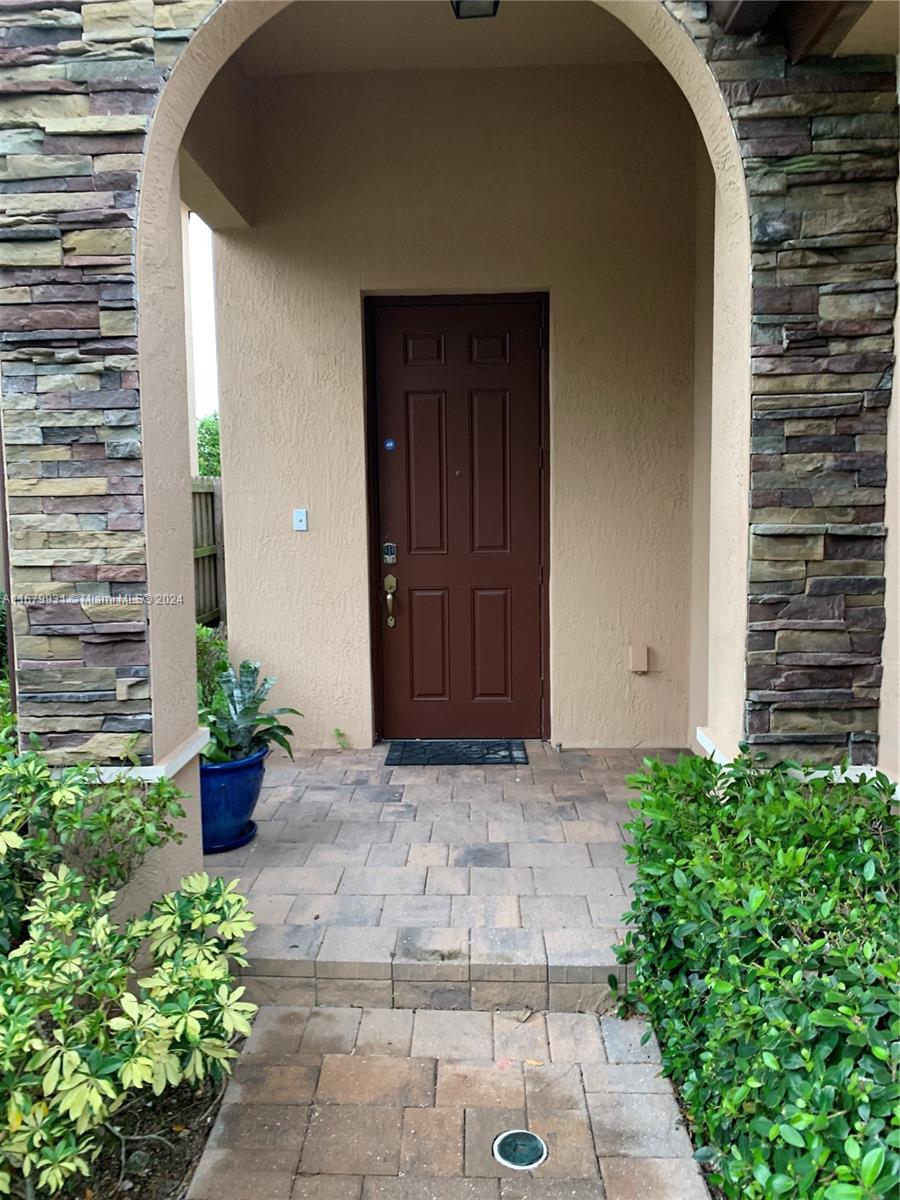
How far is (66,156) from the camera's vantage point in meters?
2.19

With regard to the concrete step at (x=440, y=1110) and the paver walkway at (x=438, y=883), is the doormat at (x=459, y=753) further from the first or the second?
the concrete step at (x=440, y=1110)

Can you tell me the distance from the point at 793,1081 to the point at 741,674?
114 centimetres

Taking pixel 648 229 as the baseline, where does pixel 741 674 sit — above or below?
below

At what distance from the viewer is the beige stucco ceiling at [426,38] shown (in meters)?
3.66

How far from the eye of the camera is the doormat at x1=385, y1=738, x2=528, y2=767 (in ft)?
13.8

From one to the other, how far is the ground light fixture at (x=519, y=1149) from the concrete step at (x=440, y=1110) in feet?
0.05

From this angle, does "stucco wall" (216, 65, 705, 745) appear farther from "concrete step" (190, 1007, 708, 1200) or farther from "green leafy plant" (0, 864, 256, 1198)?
"green leafy plant" (0, 864, 256, 1198)

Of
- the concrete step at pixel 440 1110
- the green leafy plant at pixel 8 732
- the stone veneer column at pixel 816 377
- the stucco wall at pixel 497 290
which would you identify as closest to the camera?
the concrete step at pixel 440 1110

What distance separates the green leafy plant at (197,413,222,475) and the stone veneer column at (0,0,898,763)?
8.79 metres

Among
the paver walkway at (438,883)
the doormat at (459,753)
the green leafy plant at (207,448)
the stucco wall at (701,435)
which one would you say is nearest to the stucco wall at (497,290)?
the stucco wall at (701,435)

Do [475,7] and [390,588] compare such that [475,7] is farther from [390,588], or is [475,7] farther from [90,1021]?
[90,1021]

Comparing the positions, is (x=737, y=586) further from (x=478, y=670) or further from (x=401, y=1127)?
(x=478, y=670)

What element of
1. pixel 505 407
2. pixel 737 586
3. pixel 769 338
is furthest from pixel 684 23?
pixel 505 407

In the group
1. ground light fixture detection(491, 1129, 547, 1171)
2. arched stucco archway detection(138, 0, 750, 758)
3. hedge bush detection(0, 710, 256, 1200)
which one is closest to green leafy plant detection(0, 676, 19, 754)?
hedge bush detection(0, 710, 256, 1200)
